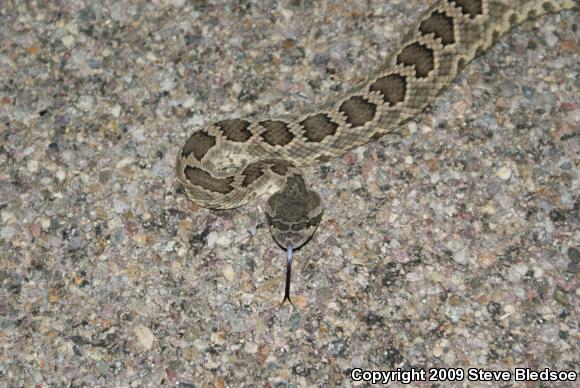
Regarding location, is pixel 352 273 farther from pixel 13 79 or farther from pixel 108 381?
pixel 13 79

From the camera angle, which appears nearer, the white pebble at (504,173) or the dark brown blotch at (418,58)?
the white pebble at (504,173)

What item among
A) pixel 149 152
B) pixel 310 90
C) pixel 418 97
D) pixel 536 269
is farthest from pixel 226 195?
pixel 536 269

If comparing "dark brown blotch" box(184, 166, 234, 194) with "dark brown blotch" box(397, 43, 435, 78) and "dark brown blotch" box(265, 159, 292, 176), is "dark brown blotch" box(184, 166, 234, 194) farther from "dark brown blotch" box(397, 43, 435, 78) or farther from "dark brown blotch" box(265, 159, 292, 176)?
"dark brown blotch" box(397, 43, 435, 78)

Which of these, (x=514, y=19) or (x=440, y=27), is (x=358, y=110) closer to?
(x=440, y=27)

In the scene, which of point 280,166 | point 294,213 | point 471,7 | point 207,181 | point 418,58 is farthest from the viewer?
point 471,7

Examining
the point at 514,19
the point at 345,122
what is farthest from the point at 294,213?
the point at 514,19

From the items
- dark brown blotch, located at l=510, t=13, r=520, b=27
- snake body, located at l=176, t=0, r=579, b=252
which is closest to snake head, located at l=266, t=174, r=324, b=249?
snake body, located at l=176, t=0, r=579, b=252

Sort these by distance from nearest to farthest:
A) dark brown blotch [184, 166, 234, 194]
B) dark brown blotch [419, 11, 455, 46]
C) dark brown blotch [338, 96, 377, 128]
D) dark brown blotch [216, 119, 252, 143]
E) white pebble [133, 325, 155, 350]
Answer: white pebble [133, 325, 155, 350]
dark brown blotch [184, 166, 234, 194]
dark brown blotch [338, 96, 377, 128]
dark brown blotch [216, 119, 252, 143]
dark brown blotch [419, 11, 455, 46]

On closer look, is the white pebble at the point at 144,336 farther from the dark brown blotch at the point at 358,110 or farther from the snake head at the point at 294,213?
the dark brown blotch at the point at 358,110

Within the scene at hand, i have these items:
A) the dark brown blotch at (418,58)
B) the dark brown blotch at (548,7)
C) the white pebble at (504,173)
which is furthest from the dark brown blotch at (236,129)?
the dark brown blotch at (548,7)
